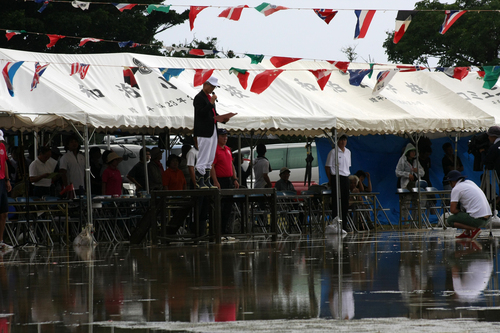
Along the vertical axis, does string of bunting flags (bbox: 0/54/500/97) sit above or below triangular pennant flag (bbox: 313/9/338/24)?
below

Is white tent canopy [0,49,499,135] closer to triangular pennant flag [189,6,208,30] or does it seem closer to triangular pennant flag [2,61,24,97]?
triangular pennant flag [2,61,24,97]

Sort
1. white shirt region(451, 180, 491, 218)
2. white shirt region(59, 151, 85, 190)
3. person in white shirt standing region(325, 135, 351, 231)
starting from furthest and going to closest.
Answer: person in white shirt standing region(325, 135, 351, 231)
white shirt region(59, 151, 85, 190)
white shirt region(451, 180, 491, 218)

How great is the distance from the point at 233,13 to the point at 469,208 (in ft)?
17.7

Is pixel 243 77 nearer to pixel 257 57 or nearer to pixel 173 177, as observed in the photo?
pixel 257 57

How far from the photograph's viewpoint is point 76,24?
33.0m

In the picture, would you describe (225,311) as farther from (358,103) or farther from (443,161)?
(443,161)

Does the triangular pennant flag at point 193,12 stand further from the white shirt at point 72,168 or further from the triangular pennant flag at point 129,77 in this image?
the white shirt at point 72,168

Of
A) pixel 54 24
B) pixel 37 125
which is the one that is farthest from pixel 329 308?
pixel 54 24

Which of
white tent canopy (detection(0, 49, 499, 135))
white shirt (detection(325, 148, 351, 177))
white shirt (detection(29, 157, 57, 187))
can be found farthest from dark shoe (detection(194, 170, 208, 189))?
white shirt (detection(29, 157, 57, 187))

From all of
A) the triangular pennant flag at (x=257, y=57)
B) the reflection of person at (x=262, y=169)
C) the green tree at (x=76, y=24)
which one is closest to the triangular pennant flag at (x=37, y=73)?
the triangular pennant flag at (x=257, y=57)

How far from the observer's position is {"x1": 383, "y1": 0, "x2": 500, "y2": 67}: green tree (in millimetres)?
42438

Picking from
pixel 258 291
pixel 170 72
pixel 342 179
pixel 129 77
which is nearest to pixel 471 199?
pixel 342 179

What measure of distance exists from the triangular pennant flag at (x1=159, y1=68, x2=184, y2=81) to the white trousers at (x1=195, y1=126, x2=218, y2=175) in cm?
381

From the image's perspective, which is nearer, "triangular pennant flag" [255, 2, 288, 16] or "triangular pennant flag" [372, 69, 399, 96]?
"triangular pennant flag" [255, 2, 288, 16]
